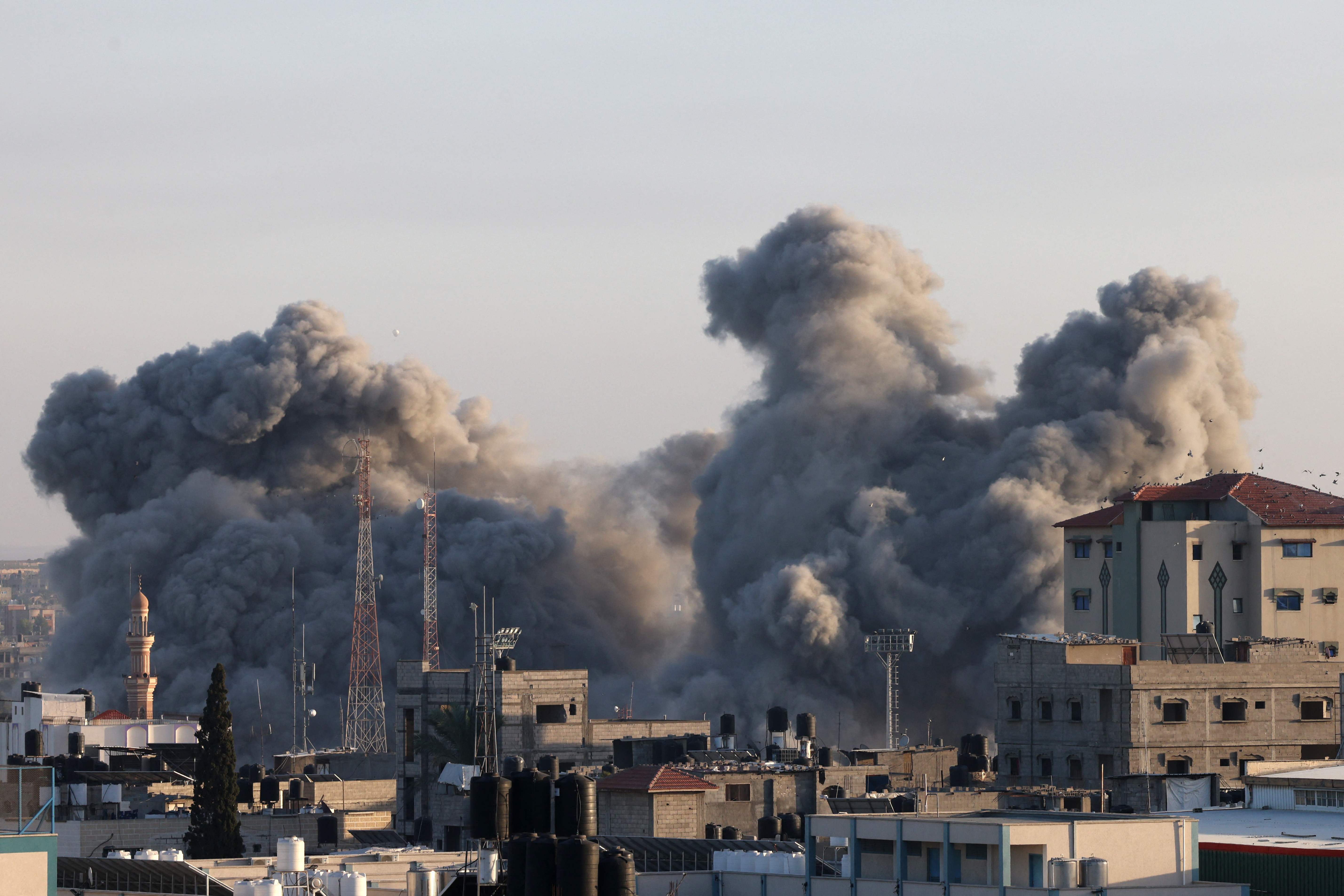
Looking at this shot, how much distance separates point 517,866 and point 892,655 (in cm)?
5874

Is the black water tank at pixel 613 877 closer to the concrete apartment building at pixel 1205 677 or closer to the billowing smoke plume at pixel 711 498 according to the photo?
the concrete apartment building at pixel 1205 677

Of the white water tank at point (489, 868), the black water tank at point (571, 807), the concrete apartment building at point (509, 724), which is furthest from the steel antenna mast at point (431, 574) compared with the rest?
the black water tank at point (571, 807)

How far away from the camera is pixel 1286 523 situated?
8262 centimetres

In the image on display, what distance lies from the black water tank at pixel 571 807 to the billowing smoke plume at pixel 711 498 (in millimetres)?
65359

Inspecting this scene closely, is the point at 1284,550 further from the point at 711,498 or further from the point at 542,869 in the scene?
the point at 542,869

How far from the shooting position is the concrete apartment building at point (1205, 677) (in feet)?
203

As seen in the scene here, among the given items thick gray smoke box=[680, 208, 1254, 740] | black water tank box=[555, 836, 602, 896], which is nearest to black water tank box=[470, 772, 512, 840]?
black water tank box=[555, 836, 602, 896]

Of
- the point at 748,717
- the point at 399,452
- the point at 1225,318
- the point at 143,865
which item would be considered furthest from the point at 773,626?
the point at 143,865

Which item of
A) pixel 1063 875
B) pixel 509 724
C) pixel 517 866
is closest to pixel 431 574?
pixel 509 724

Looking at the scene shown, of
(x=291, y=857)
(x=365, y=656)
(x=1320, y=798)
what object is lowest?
(x=291, y=857)

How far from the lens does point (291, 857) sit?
34.4 m

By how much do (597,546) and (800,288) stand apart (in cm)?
2442

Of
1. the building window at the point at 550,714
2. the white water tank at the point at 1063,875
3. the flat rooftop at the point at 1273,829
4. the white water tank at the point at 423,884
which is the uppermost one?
the building window at the point at 550,714

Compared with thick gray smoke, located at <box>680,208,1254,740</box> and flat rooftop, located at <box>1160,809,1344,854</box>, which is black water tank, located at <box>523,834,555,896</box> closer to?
flat rooftop, located at <box>1160,809,1344,854</box>
